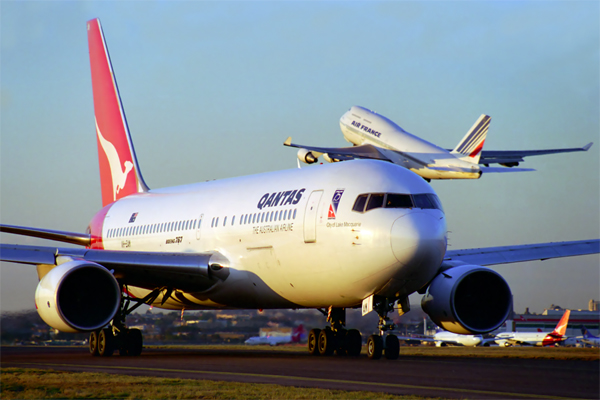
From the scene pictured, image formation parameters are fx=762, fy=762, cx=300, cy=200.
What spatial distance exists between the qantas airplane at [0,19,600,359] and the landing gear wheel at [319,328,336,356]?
5 centimetres

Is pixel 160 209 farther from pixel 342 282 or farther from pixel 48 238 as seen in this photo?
pixel 342 282

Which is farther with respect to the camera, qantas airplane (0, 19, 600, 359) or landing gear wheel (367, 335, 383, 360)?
landing gear wheel (367, 335, 383, 360)


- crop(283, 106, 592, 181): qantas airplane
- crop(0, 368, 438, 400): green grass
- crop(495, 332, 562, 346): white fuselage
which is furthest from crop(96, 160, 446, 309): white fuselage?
crop(495, 332, 562, 346): white fuselage

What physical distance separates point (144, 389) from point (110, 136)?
59.6 ft

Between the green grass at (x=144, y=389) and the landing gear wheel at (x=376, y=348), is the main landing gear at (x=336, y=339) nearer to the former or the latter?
the landing gear wheel at (x=376, y=348)

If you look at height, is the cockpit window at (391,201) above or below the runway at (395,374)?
above

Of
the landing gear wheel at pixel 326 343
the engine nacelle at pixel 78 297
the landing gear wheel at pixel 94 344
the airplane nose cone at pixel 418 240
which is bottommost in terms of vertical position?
the landing gear wheel at pixel 94 344

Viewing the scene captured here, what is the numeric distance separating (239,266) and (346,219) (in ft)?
12.2

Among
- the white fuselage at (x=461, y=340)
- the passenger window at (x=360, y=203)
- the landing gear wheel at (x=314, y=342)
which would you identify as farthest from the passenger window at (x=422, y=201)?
the white fuselage at (x=461, y=340)

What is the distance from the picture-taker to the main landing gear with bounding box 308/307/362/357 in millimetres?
17562

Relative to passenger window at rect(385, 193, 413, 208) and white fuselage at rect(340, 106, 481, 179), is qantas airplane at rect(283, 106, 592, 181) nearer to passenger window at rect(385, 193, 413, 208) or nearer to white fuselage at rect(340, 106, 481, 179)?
white fuselage at rect(340, 106, 481, 179)

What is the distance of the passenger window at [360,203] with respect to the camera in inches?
576

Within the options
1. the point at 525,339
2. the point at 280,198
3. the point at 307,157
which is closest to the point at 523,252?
the point at 280,198

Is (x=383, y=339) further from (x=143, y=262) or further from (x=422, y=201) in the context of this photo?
(x=143, y=262)
